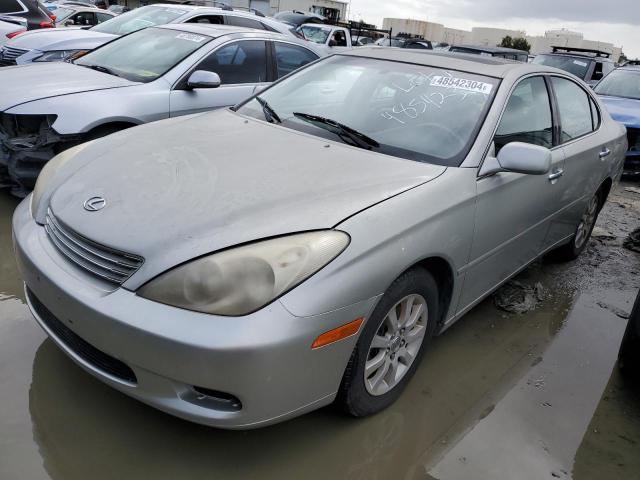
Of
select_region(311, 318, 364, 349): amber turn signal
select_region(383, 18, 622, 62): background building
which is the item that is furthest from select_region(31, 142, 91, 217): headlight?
select_region(383, 18, 622, 62): background building

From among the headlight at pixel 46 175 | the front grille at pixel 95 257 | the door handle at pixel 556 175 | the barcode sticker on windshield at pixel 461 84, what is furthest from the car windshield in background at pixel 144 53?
the door handle at pixel 556 175

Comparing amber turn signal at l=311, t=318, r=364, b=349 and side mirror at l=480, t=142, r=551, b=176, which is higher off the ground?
side mirror at l=480, t=142, r=551, b=176

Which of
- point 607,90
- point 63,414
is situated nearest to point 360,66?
point 63,414

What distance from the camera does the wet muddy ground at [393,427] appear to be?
211 centimetres

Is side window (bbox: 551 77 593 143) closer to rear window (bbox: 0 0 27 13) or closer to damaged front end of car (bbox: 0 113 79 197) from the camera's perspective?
damaged front end of car (bbox: 0 113 79 197)

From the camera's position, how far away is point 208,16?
789 cm

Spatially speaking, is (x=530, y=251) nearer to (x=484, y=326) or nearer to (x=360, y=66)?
(x=484, y=326)

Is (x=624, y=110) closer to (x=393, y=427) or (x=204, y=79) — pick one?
(x=204, y=79)

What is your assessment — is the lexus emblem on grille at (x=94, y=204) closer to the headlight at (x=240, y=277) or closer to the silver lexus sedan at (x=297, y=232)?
the silver lexus sedan at (x=297, y=232)

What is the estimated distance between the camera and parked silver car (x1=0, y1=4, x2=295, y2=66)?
7312 mm

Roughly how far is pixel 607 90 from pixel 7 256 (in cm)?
900

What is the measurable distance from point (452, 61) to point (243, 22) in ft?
18.9

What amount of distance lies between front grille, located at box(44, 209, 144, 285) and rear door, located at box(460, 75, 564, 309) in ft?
5.31

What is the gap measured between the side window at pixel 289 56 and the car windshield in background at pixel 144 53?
0.87 metres
